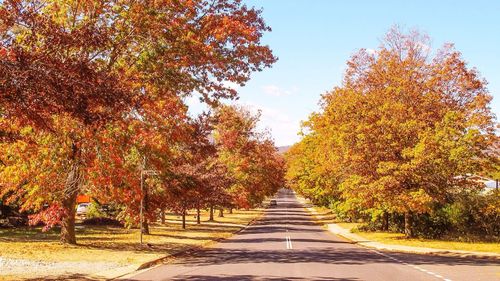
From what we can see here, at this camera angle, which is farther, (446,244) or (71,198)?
(446,244)

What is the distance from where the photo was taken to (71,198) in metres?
24.8

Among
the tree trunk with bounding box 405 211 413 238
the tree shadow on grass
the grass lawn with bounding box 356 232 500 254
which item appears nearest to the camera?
the tree shadow on grass

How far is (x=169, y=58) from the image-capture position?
21234 millimetres

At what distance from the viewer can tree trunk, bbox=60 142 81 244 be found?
2264 centimetres

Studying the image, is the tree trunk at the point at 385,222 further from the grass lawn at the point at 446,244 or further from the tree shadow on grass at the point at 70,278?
the tree shadow on grass at the point at 70,278

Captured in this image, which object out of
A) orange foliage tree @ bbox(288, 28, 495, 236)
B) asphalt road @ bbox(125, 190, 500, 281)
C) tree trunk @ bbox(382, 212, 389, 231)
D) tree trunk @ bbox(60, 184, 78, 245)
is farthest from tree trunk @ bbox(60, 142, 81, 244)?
tree trunk @ bbox(382, 212, 389, 231)

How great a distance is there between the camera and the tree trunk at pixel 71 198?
2264 cm

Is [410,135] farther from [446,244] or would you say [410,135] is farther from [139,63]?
[139,63]

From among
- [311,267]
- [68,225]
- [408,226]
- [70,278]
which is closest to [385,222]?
[408,226]

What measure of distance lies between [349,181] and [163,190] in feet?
36.8

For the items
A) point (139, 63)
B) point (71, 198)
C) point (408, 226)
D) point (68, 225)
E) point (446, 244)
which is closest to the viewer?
point (139, 63)

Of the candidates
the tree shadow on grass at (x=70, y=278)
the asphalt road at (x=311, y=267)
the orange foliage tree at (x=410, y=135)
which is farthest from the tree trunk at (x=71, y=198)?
the orange foliage tree at (x=410, y=135)

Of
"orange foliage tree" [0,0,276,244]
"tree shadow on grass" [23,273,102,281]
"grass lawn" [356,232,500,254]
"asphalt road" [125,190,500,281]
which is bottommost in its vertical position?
"grass lawn" [356,232,500,254]

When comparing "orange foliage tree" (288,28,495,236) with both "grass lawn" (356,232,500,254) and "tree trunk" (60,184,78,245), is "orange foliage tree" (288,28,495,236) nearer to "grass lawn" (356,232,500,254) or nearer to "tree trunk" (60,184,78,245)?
"grass lawn" (356,232,500,254)
